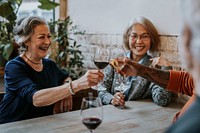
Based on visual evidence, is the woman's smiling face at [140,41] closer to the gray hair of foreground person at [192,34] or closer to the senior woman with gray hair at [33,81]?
the senior woman with gray hair at [33,81]

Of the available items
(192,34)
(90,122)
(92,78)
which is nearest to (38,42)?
(92,78)

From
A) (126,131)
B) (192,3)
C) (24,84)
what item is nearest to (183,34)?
(192,3)

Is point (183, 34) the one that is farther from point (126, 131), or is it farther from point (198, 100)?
point (126, 131)

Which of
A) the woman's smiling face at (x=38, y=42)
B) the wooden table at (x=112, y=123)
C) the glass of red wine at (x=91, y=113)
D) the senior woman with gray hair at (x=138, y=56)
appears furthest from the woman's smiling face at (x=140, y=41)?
the glass of red wine at (x=91, y=113)

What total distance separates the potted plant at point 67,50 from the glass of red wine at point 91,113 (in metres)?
1.89

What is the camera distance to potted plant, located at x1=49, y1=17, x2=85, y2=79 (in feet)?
10.2

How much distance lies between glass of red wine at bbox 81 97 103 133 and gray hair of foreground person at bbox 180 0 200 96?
0.64 m

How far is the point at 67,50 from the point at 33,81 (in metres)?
1.27

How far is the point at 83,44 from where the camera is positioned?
3.25 meters

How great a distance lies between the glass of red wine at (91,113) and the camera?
1.14 m

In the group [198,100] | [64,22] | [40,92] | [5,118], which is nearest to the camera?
[198,100]

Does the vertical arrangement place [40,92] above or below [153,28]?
below

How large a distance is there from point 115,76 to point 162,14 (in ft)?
1.99

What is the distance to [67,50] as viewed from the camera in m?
3.18
